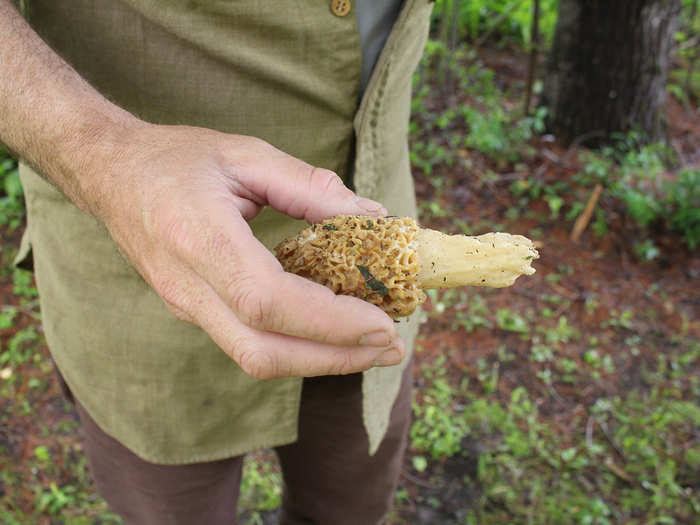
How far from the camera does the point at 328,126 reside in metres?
1.67

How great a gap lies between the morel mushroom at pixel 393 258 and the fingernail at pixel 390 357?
0.46 feet

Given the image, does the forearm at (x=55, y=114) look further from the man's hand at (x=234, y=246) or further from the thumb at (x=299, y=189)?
the thumb at (x=299, y=189)

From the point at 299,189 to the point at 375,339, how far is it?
332 millimetres

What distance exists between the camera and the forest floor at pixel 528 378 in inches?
125

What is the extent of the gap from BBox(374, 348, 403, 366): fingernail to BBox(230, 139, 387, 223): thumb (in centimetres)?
29

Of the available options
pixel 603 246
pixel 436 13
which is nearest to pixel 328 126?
pixel 603 246

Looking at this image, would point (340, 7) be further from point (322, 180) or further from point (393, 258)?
point (393, 258)

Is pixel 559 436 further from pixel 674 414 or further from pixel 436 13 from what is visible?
pixel 436 13

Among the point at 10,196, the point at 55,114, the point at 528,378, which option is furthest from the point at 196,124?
the point at 10,196

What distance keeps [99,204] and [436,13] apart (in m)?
6.46

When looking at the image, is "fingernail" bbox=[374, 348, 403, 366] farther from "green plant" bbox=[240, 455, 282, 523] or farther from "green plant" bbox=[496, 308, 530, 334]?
"green plant" bbox=[496, 308, 530, 334]

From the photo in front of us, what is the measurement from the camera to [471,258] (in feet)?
4.42

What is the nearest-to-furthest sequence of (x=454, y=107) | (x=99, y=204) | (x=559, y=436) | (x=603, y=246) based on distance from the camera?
(x=99, y=204)
(x=559, y=436)
(x=603, y=246)
(x=454, y=107)

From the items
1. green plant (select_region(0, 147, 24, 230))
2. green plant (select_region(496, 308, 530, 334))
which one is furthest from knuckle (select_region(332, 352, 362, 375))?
green plant (select_region(0, 147, 24, 230))
